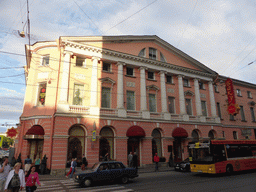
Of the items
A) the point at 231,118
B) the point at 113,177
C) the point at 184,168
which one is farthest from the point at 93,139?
the point at 231,118

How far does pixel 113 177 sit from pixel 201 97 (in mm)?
22094

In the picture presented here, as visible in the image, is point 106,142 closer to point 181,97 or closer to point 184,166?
point 184,166

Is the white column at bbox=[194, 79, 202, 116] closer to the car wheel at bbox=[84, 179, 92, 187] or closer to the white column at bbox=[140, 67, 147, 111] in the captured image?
the white column at bbox=[140, 67, 147, 111]

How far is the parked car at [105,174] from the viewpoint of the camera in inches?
460

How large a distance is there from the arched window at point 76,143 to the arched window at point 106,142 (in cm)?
212

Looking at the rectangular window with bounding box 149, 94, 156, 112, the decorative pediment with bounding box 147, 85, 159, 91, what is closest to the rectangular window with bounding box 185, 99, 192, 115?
the decorative pediment with bounding box 147, 85, 159, 91

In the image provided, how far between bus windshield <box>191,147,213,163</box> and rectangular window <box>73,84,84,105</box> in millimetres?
12676

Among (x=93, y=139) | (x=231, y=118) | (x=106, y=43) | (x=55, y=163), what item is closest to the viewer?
(x=55, y=163)

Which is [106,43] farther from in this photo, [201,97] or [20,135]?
[201,97]

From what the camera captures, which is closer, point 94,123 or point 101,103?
point 94,123

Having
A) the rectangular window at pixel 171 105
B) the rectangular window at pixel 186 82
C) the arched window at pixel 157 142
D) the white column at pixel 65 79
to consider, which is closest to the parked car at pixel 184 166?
the arched window at pixel 157 142

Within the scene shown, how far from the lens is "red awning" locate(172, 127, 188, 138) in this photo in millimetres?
23891

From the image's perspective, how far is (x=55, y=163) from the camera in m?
17.4

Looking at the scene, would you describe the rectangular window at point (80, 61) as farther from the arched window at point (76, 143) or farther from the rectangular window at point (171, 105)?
the rectangular window at point (171, 105)
